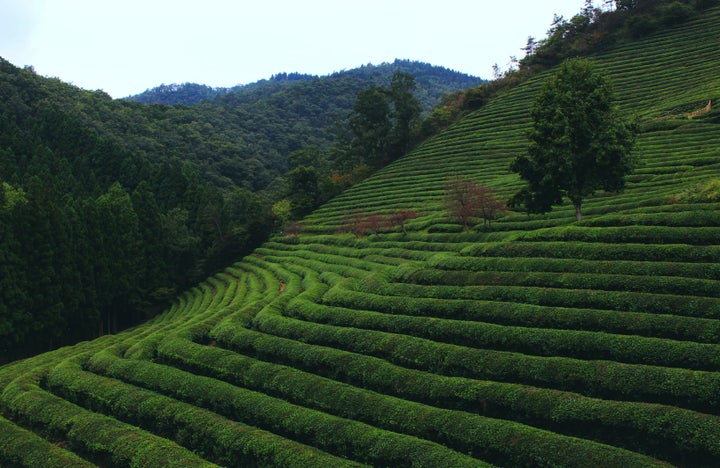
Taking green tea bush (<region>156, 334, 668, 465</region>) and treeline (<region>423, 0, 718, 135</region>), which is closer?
green tea bush (<region>156, 334, 668, 465</region>)

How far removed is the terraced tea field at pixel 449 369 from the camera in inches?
614

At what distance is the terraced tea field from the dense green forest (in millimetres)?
11385

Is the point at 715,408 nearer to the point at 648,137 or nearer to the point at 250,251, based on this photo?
the point at 648,137

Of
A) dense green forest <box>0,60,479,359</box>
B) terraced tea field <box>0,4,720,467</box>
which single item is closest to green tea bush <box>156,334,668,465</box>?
terraced tea field <box>0,4,720,467</box>

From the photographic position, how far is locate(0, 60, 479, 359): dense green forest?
40.2m

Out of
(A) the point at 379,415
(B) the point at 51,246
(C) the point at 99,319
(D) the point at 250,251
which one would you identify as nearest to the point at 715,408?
(A) the point at 379,415

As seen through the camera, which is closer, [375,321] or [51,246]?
[375,321]

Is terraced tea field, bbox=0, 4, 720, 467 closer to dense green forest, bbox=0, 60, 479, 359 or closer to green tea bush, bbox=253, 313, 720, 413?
green tea bush, bbox=253, 313, 720, 413

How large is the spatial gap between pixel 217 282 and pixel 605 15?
71.5 meters

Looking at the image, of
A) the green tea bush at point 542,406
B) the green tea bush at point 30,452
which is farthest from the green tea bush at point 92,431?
the green tea bush at point 542,406

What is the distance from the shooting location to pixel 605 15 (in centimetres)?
8394

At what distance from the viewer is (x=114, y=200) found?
5453 cm

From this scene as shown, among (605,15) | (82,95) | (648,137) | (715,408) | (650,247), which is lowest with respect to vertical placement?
(715,408)

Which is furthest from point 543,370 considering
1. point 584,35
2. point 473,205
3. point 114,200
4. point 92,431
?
point 584,35
